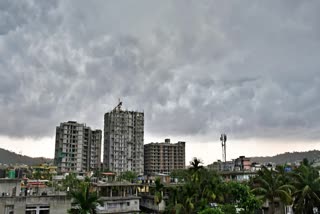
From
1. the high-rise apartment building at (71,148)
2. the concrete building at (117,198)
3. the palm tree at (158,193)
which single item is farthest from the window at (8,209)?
the high-rise apartment building at (71,148)

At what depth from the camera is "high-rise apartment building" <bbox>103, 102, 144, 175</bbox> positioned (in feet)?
487

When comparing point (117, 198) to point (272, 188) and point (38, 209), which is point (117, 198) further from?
point (272, 188)

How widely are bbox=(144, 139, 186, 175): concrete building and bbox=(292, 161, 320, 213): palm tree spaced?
142 m

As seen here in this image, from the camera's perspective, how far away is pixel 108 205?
4688cm

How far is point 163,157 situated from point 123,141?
3801 centimetres

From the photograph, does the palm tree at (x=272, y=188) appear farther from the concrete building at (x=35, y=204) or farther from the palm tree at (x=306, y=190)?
the concrete building at (x=35, y=204)

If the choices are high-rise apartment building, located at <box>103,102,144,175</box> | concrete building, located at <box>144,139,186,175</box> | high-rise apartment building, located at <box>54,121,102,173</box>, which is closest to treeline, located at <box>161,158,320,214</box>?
high-rise apartment building, located at <box>54,121,102,173</box>

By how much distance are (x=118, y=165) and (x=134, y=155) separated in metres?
11.1

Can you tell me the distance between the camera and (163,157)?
180500 millimetres

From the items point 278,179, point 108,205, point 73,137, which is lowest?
point 108,205

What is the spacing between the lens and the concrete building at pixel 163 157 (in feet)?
584

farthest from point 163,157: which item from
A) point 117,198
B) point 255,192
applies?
point 255,192

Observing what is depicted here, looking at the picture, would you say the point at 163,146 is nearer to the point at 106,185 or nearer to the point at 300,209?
the point at 106,185

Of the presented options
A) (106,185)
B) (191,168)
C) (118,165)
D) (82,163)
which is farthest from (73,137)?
(191,168)
